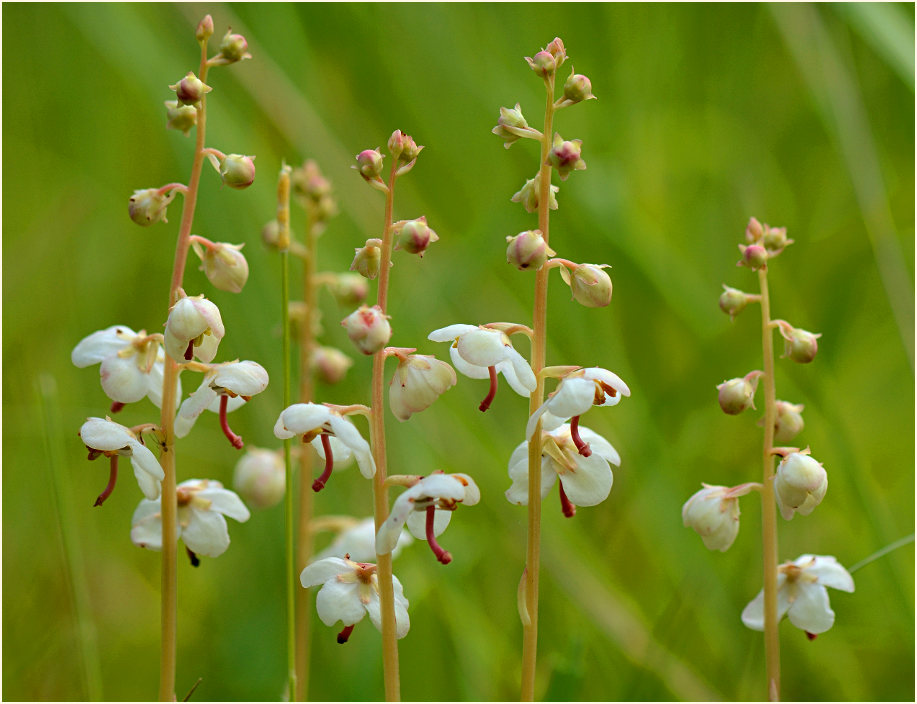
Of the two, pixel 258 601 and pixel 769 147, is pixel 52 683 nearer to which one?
pixel 258 601

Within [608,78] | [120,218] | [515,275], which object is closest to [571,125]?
[608,78]

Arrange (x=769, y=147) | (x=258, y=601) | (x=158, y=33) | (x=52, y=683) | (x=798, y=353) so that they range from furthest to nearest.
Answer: (x=769, y=147) → (x=158, y=33) → (x=258, y=601) → (x=52, y=683) → (x=798, y=353)

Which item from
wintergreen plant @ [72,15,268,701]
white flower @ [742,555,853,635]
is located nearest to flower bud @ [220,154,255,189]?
wintergreen plant @ [72,15,268,701]

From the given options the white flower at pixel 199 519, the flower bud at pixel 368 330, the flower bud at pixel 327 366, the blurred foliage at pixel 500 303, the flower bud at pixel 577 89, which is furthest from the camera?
the blurred foliage at pixel 500 303

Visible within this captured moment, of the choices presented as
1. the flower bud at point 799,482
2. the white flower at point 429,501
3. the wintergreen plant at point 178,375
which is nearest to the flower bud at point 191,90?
the wintergreen plant at point 178,375

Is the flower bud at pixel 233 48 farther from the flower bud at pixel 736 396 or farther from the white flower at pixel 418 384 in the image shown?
the flower bud at pixel 736 396
